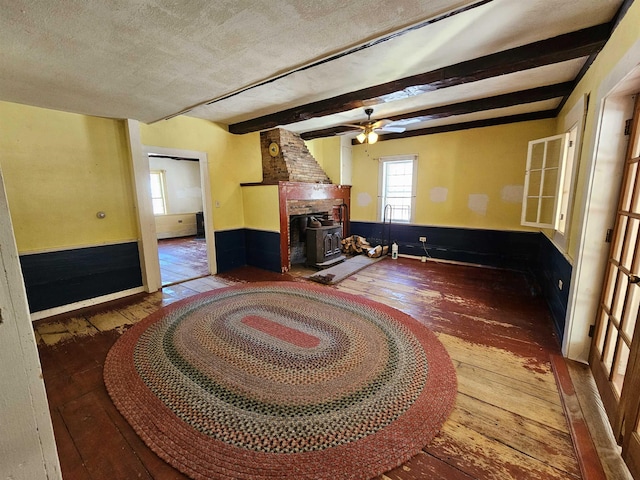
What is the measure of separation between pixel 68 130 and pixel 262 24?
2.97 metres

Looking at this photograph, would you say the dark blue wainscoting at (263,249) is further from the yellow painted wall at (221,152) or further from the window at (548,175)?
the window at (548,175)

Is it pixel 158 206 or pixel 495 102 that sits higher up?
pixel 495 102

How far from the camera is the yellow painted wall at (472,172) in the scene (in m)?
4.48

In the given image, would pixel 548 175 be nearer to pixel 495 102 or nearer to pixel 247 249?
pixel 495 102

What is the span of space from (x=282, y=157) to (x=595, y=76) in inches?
156

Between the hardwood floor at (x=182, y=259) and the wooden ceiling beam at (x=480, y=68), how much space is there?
3.20 m

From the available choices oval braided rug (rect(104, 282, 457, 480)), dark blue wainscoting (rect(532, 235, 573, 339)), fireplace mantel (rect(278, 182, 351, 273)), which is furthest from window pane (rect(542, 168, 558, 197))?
fireplace mantel (rect(278, 182, 351, 273))

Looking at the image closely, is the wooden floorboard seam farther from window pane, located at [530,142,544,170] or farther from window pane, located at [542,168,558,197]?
window pane, located at [530,142,544,170]

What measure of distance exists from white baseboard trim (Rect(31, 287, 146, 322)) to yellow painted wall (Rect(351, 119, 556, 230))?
5.14 meters

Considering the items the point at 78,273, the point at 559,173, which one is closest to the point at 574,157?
the point at 559,173

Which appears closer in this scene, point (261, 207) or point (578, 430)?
point (578, 430)

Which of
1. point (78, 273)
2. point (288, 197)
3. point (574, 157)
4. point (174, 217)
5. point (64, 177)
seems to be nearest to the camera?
point (574, 157)

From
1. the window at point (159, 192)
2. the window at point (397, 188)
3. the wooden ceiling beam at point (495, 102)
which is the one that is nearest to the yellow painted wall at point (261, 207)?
the wooden ceiling beam at point (495, 102)

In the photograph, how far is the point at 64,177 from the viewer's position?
3145 millimetres
